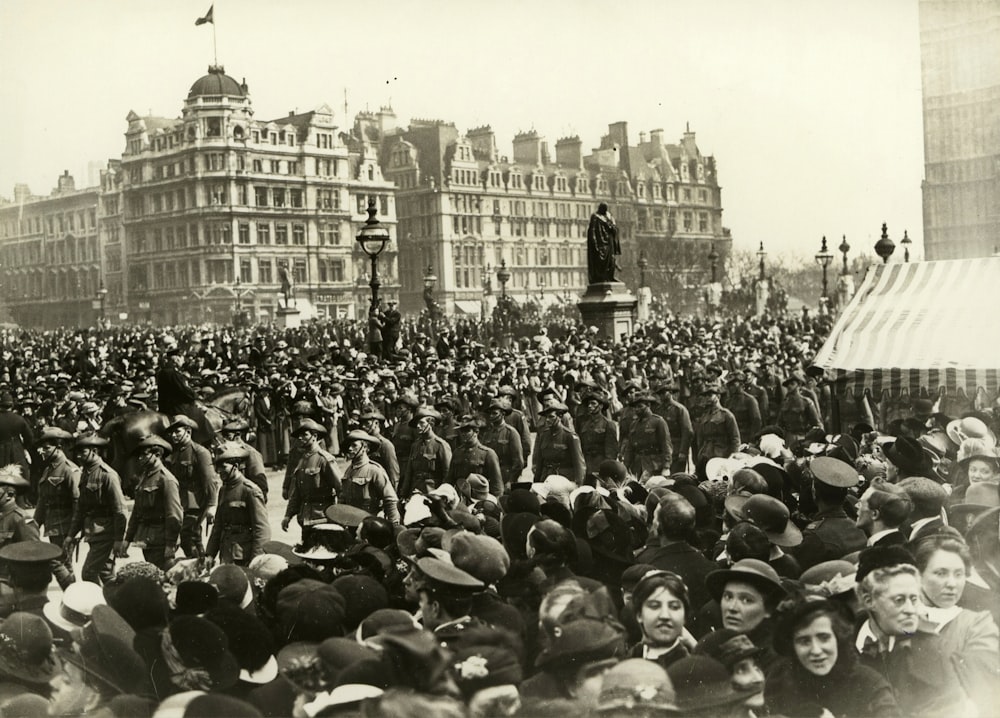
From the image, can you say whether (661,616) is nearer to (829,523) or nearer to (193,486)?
(829,523)

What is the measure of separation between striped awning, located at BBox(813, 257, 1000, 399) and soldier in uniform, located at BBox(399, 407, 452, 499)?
4146 mm

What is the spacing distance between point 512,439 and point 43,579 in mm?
6821

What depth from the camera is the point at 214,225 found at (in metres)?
53.1

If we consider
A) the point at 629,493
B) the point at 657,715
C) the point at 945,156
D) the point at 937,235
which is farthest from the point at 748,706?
the point at 937,235

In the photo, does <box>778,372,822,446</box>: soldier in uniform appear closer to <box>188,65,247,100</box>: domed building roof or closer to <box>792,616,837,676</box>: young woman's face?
<box>792,616,837,676</box>: young woman's face

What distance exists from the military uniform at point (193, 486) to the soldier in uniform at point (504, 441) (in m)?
3.77

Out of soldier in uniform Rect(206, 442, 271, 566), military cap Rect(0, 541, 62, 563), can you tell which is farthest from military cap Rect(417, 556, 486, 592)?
soldier in uniform Rect(206, 442, 271, 566)

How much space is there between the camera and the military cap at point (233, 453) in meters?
8.87

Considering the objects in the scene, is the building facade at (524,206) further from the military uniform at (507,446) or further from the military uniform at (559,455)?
the military uniform at (559,455)

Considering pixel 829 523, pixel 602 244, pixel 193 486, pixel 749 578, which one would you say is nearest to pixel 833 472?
pixel 829 523

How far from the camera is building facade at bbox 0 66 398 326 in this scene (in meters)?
36.1

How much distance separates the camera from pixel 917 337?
916cm

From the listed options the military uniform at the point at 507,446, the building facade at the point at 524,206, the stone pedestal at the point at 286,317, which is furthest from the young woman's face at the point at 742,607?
the building facade at the point at 524,206

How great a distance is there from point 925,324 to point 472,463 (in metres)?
4.92
